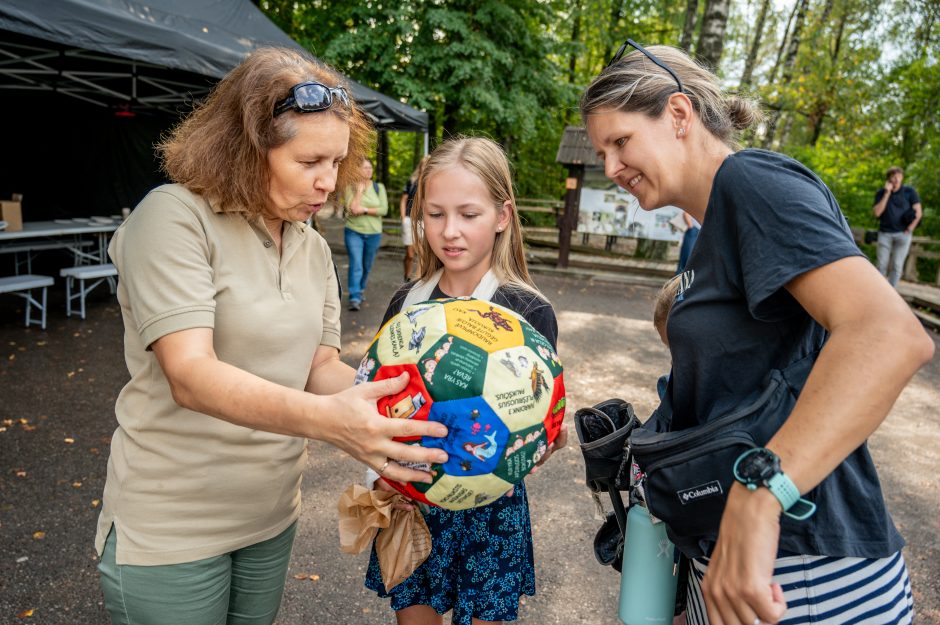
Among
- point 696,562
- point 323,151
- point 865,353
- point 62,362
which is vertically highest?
point 323,151

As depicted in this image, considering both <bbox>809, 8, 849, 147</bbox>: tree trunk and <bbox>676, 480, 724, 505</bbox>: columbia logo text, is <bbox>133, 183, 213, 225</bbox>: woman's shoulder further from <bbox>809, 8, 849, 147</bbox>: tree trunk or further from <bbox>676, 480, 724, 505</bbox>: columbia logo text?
<bbox>809, 8, 849, 147</bbox>: tree trunk

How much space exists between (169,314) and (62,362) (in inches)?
244

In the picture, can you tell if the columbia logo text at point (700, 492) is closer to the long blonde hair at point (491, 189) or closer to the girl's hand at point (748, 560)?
the girl's hand at point (748, 560)

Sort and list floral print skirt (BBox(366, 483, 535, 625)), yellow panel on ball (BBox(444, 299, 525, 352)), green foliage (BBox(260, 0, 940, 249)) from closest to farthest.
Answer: yellow panel on ball (BBox(444, 299, 525, 352)), floral print skirt (BBox(366, 483, 535, 625)), green foliage (BBox(260, 0, 940, 249))

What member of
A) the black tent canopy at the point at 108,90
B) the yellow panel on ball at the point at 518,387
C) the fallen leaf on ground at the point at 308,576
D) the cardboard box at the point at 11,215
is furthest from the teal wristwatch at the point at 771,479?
the cardboard box at the point at 11,215

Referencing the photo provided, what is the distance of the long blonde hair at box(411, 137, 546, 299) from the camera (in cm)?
220

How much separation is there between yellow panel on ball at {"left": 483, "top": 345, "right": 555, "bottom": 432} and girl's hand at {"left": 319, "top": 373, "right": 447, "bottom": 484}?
0.15 meters

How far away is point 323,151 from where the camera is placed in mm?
1696

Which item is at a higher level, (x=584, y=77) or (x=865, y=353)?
(x=584, y=77)

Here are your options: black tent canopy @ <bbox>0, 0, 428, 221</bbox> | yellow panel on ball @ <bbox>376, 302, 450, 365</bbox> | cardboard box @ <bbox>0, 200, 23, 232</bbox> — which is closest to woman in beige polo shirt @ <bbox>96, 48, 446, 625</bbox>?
yellow panel on ball @ <bbox>376, 302, 450, 365</bbox>

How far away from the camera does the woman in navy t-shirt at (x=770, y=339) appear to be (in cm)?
109

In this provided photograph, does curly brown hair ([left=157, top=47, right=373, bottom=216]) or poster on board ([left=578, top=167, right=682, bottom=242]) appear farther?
poster on board ([left=578, top=167, right=682, bottom=242])

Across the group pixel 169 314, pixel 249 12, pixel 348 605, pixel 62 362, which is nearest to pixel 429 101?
pixel 249 12

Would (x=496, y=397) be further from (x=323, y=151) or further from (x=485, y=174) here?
(x=485, y=174)
